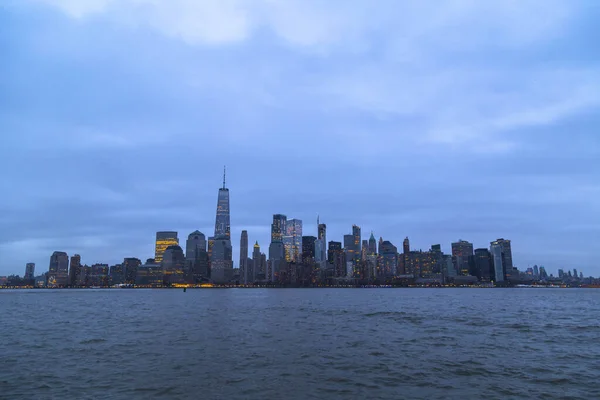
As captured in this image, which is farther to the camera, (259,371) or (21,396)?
(259,371)

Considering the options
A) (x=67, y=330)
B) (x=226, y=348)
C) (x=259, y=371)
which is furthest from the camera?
(x=67, y=330)

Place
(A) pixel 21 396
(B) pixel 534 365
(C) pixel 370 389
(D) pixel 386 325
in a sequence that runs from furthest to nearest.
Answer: (D) pixel 386 325 → (B) pixel 534 365 → (C) pixel 370 389 → (A) pixel 21 396

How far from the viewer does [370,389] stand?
2334 centimetres

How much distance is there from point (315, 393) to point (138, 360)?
16606 mm

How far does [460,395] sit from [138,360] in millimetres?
24107

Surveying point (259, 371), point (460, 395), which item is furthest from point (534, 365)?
point (259, 371)

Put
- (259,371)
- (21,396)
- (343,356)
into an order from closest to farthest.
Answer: (21,396)
(259,371)
(343,356)

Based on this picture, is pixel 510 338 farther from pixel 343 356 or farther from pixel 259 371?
pixel 259 371

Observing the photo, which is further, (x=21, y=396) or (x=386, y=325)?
(x=386, y=325)

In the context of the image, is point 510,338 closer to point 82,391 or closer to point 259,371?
point 259,371

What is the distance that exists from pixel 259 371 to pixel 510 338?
→ 101ft

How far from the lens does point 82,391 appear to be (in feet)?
74.3

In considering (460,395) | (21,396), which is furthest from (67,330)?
(460,395)

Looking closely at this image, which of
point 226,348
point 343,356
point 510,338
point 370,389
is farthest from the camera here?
point 510,338
